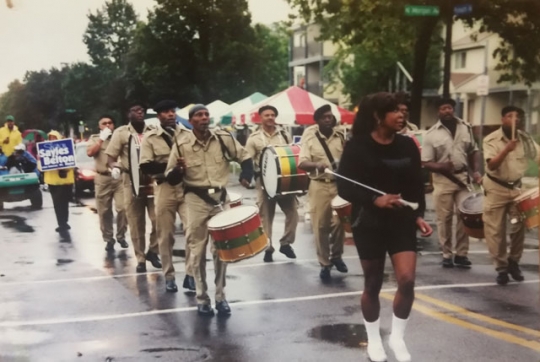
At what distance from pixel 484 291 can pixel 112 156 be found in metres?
4.69

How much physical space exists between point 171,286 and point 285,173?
2386 mm

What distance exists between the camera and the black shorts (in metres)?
5.66

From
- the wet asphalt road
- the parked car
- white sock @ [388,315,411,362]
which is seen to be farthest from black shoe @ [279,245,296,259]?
the parked car

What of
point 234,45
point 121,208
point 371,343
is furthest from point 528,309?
point 234,45

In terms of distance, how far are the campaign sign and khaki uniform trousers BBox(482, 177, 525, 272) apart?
7.77 m

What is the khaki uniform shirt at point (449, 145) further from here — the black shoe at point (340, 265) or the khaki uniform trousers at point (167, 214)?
the khaki uniform trousers at point (167, 214)

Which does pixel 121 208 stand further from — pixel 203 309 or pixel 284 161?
pixel 203 309

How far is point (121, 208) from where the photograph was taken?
1214 centimetres

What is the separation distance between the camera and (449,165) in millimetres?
9492

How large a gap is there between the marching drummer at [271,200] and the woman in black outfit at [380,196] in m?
4.94

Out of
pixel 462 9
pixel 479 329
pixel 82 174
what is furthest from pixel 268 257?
pixel 82 174

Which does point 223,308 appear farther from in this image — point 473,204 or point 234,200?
point 473,204

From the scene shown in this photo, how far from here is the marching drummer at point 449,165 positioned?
31.5ft

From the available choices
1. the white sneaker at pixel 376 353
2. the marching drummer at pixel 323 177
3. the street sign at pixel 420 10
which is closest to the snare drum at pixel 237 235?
the white sneaker at pixel 376 353
